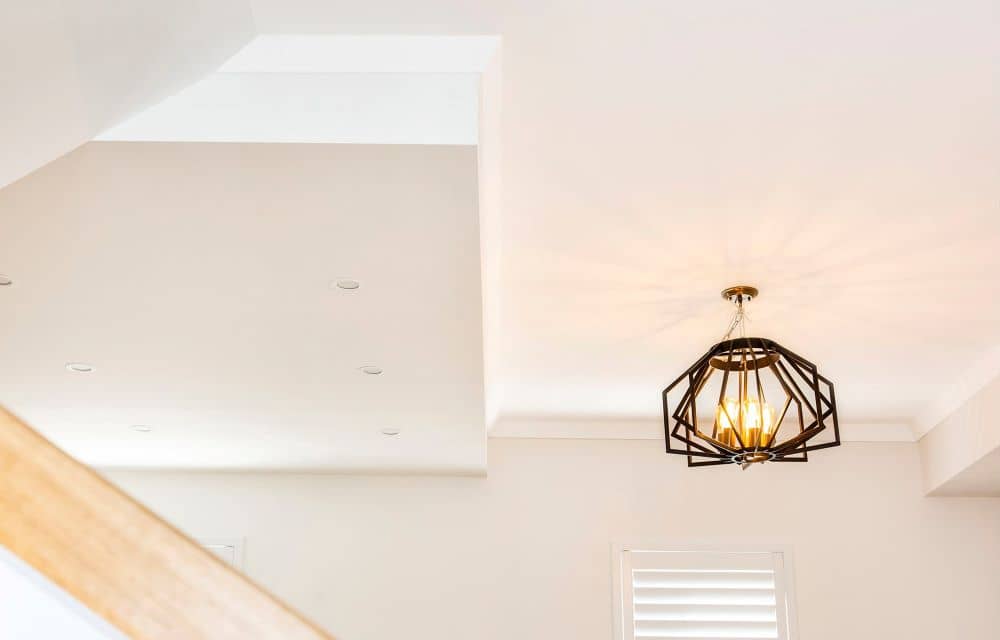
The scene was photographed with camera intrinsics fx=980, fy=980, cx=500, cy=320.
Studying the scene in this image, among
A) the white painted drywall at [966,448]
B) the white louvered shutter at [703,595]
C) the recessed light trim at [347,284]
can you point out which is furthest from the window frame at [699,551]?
the recessed light trim at [347,284]

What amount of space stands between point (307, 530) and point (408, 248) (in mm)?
3122

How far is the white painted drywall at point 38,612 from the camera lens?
0.40 metres

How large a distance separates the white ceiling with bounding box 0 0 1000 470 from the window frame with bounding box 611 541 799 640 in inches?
45.2

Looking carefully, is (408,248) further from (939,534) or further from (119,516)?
(939,534)

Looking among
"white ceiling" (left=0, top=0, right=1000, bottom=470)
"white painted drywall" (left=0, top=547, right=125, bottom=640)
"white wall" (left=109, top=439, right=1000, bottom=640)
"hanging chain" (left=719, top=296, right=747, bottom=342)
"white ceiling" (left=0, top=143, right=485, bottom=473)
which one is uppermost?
"white ceiling" (left=0, top=0, right=1000, bottom=470)

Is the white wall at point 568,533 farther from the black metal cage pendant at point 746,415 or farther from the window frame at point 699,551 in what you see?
the black metal cage pendant at point 746,415

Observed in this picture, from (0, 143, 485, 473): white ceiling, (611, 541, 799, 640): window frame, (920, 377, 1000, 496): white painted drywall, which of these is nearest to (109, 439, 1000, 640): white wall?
(611, 541, 799, 640): window frame

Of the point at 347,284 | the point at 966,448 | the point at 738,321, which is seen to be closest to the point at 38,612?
the point at 347,284

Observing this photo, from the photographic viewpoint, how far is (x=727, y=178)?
106 inches

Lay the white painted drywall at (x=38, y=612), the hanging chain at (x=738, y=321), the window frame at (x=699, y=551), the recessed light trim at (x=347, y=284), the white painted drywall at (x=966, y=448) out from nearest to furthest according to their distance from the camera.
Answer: the white painted drywall at (x=38, y=612), the recessed light trim at (x=347, y=284), the hanging chain at (x=738, y=321), the white painted drywall at (x=966, y=448), the window frame at (x=699, y=551)

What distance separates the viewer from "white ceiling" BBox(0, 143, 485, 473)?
6.60 feet

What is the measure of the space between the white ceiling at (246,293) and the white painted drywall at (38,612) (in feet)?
4.61

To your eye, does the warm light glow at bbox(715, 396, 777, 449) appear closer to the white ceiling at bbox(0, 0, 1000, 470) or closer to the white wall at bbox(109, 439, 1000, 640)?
the white ceiling at bbox(0, 0, 1000, 470)

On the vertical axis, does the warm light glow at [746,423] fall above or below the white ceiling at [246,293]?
below
